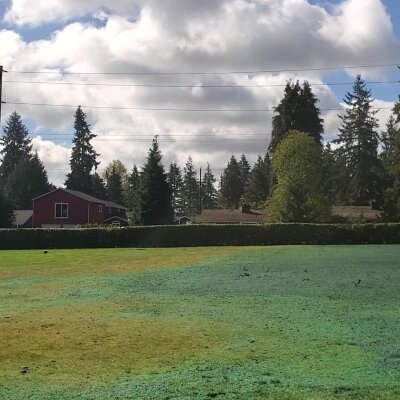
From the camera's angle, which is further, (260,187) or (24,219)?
(260,187)

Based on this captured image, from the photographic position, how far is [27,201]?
9262 centimetres

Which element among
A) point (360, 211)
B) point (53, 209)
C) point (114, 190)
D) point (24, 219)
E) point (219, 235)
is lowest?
point (219, 235)

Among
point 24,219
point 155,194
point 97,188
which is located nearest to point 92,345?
point 155,194

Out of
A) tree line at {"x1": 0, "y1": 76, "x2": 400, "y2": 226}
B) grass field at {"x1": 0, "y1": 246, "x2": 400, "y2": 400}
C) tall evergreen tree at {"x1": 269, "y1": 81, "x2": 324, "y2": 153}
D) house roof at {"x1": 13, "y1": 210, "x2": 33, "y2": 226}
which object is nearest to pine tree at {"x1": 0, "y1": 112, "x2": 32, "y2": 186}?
tree line at {"x1": 0, "y1": 76, "x2": 400, "y2": 226}

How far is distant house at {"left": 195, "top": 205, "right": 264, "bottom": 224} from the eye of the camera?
77438 millimetres

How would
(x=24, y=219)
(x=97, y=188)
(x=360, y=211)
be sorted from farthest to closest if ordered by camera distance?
(x=97, y=188)
(x=24, y=219)
(x=360, y=211)

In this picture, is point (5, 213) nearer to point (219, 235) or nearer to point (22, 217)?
point (22, 217)

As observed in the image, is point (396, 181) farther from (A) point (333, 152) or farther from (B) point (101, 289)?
(B) point (101, 289)

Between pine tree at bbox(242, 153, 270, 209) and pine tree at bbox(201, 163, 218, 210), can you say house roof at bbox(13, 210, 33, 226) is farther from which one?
pine tree at bbox(201, 163, 218, 210)

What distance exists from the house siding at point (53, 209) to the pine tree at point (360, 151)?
1493 inches

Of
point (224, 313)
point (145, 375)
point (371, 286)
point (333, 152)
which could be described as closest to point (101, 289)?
point (224, 313)

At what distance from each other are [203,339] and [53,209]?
6464 cm

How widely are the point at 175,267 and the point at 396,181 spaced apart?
46.8m

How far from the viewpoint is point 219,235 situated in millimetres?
47875
